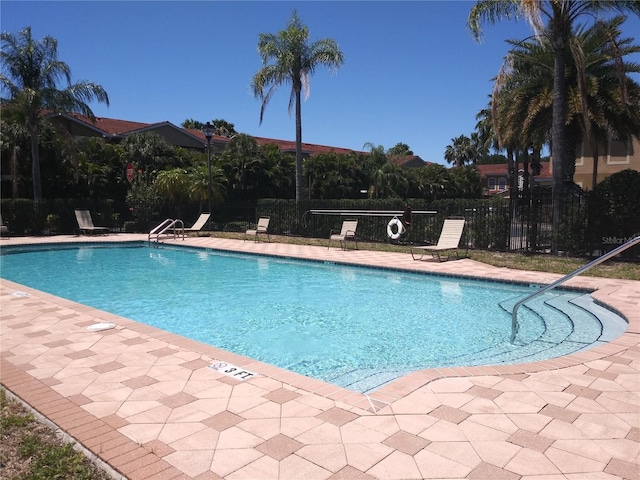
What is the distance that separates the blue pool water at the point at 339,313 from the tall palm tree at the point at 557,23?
198 inches

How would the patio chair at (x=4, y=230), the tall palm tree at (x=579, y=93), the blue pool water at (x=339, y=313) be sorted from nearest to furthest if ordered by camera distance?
the blue pool water at (x=339, y=313), the tall palm tree at (x=579, y=93), the patio chair at (x=4, y=230)

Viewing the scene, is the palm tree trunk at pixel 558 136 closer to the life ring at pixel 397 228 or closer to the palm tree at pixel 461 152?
the life ring at pixel 397 228

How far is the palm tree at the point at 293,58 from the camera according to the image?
64.7 ft

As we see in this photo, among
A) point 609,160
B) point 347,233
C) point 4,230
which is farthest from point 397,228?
point 609,160

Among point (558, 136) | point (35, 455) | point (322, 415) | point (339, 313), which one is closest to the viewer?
point (35, 455)

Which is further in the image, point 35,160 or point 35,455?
point 35,160

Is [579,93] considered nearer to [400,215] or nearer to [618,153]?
[400,215]

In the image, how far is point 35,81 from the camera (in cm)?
2078

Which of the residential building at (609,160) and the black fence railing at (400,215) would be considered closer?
the black fence railing at (400,215)

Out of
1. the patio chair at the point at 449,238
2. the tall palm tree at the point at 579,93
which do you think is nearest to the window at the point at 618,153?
the tall palm tree at the point at 579,93

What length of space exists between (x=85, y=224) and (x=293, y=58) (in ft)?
39.6

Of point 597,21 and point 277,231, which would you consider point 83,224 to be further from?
point 597,21

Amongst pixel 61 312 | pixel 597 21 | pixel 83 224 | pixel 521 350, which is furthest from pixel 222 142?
pixel 521 350

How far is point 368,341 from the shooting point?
636 cm
